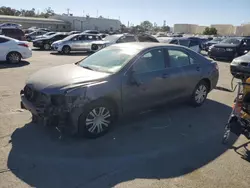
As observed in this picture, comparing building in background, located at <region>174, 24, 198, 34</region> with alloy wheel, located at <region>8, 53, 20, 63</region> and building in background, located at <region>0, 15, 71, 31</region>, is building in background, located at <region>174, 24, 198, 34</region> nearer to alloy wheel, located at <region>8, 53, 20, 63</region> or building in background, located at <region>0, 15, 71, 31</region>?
building in background, located at <region>0, 15, 71, 31</region>

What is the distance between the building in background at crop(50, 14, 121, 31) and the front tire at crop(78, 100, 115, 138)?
221ft

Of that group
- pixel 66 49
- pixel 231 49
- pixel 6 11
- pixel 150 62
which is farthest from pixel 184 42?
pixel 6 11

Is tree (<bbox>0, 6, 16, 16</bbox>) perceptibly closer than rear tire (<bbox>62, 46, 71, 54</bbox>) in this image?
No

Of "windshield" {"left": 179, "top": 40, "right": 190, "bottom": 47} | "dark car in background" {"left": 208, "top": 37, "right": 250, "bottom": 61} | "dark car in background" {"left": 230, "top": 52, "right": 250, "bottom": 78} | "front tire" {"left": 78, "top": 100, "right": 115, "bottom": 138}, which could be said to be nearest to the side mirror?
"front tire" {"left": 78, "top": 100, "right": 115, "bottom": 138}

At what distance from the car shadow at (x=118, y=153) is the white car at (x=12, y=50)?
8.68 m

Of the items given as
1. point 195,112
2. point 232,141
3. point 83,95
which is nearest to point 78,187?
point 83,95

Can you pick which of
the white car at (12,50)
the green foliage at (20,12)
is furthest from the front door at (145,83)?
the green foliage at (20,12)

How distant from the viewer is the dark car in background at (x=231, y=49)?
16.5m

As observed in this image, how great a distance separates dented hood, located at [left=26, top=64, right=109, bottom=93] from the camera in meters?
4.09

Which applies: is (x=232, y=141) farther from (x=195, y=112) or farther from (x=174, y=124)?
(x=195, y=112)

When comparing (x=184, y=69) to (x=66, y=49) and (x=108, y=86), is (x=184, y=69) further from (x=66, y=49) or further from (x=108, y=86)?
(x=66, y=49)

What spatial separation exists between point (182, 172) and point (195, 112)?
2.71 metres

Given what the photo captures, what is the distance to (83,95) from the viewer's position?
4.00 m

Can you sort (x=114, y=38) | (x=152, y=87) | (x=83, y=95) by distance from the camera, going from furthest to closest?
(x=114, y=38), (x=152, y=87), (x=83, y=95)
